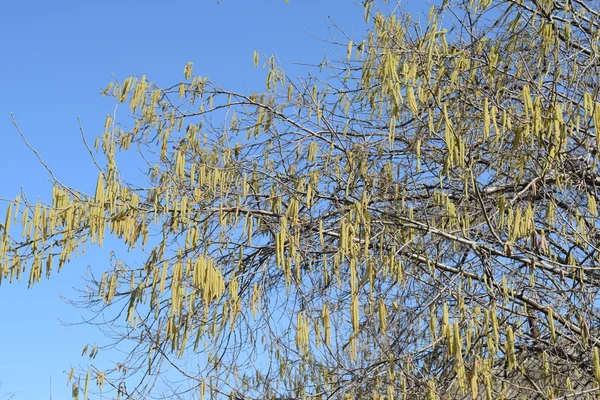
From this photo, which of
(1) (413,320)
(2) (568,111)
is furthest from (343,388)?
(2) (568,111)

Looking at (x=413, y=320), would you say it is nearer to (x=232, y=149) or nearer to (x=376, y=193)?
(x=376, y=193)

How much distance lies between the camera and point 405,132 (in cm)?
443

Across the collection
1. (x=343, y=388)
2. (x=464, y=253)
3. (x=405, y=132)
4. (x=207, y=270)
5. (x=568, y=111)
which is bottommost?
(x=343, y=388)

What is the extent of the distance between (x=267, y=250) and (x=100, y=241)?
4.35 ft

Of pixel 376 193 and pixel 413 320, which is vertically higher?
pixel 376 193

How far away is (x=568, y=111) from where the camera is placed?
12.3 ft

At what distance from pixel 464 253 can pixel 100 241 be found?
2.06 meters

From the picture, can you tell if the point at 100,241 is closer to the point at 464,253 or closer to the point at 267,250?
the point at 267,250

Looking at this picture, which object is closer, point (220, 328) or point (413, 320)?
point (413, 320)

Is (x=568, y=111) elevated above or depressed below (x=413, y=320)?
above

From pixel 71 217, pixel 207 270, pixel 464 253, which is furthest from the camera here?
pixel 464 253

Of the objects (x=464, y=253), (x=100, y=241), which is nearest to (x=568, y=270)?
(x=464, y=253)

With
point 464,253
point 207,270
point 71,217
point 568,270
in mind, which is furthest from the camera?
point 464,253

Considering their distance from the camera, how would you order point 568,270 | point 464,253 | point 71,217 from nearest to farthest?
point 71,217 → point 568,270 → point 464,253
